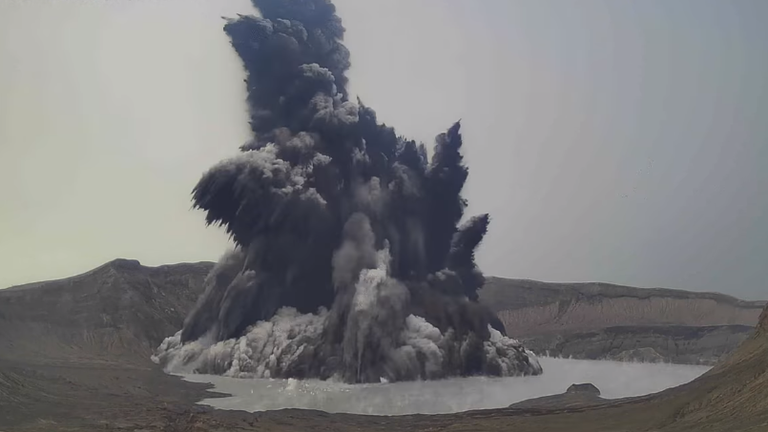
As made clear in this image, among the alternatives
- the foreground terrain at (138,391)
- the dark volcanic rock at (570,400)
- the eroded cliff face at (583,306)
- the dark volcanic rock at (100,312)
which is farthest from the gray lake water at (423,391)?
the eroded cliff face at (583,306)

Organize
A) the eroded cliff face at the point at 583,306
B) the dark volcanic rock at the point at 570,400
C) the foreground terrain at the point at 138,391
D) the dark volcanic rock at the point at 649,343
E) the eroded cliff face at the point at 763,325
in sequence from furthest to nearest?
1. the eroded cliff face at the point at 583,306
2. the dark volcanic rock at the point at 649,343
3. the dark volcanic rock at the point at 570,400
4. the eroded cliff face at the point at 763,325
5. the foreground terrain at the point at 138,391

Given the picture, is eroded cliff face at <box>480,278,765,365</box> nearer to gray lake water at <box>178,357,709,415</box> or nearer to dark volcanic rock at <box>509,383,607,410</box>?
gray lake water at <box>178,357,709,415</box>

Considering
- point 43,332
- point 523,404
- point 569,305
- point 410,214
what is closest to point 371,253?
point 410,214

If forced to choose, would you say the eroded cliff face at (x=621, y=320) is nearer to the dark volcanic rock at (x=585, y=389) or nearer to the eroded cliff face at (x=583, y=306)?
the eroded cliff face at (x=583, y=306)

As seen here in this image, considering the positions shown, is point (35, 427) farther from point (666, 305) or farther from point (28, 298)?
point (666, 305)

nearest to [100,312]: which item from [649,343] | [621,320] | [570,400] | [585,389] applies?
[585,389]
